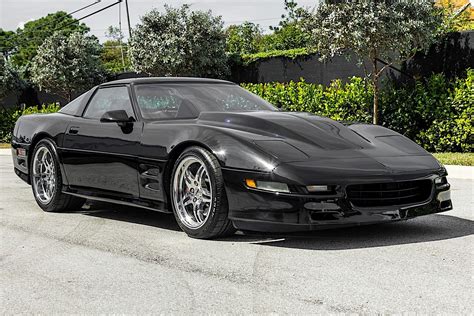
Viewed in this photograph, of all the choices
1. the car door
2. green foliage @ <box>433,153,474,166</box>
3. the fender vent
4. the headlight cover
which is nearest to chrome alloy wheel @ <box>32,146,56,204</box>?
the car door

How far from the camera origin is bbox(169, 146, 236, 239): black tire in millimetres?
5270

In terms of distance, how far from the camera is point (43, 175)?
7.52m

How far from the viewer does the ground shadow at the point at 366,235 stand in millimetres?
5258

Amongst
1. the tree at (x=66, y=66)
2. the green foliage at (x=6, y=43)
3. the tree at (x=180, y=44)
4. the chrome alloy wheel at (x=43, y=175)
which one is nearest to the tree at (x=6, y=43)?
the green foliage at (x=6, y=43)

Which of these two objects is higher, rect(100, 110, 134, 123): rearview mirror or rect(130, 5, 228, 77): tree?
rect(130, 5, 228, 77): tree

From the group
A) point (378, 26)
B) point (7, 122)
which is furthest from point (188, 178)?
point (7, 122)

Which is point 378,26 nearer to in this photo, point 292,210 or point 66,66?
point 292,210

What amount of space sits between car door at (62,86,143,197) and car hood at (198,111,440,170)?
76 cm

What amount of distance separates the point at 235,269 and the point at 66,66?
24408 mm

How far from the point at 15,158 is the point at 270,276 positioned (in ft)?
15.6

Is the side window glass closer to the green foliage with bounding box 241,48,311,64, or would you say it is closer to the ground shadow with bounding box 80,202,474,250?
the ground shadow with bounding box 80,202,474,250

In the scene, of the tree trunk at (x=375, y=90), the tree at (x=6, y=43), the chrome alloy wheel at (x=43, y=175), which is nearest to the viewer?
the chrome alloy wheel at (x=43, y=175)

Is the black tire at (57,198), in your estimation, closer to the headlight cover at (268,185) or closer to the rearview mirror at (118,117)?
the rearview mirror at (118,117)

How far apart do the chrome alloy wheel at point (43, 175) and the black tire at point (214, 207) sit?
7.59 feet
